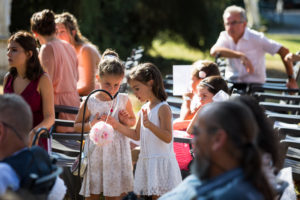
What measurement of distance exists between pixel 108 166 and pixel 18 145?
1.41 m

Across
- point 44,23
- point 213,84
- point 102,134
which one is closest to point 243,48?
point 44,23

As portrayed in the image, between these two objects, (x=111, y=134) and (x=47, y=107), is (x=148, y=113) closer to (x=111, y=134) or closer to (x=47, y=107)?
(x=111, y=134)

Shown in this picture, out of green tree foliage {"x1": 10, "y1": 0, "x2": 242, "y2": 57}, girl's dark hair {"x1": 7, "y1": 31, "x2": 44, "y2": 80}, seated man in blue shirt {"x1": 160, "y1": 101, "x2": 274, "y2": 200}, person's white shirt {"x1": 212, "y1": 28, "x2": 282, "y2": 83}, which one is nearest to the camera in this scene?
seated man in blue shirt {"x1": 160, "y1": 101, "x2": 274, "y2": 200}

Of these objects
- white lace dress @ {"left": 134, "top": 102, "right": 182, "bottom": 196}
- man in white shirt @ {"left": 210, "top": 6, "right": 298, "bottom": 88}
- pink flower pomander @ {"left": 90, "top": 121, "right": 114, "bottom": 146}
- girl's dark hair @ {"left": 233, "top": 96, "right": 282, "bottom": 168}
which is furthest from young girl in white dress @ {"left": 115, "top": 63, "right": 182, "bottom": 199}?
man in white shirt @ {"left": 210, "top": 6, "right": 298, "bottom": 88}

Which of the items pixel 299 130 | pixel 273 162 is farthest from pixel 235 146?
pixel 299 130

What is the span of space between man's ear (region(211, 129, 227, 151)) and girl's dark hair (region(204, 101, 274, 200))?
14mm

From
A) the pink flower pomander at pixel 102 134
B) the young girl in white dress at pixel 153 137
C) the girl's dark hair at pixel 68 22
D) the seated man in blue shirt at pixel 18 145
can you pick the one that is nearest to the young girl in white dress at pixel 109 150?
the young girl in white dress at pixel 153 137

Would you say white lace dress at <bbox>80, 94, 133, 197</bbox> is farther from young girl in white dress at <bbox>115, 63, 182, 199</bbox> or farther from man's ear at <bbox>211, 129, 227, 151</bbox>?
man's ear at <bbox>211, 129, 227, 151</bbox>

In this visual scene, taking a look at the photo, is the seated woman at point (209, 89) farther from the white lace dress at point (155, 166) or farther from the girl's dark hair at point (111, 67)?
the girl's dark hair at point (111, 67)

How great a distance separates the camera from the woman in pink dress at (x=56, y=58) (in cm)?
550

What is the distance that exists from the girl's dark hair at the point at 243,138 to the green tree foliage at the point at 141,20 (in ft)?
36.5

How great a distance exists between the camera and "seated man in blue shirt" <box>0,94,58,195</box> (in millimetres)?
2648

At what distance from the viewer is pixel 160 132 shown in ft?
12.7

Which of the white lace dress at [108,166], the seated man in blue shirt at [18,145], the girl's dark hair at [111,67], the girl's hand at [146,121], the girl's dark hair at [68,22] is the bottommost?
the white lace dress at [108,166]
